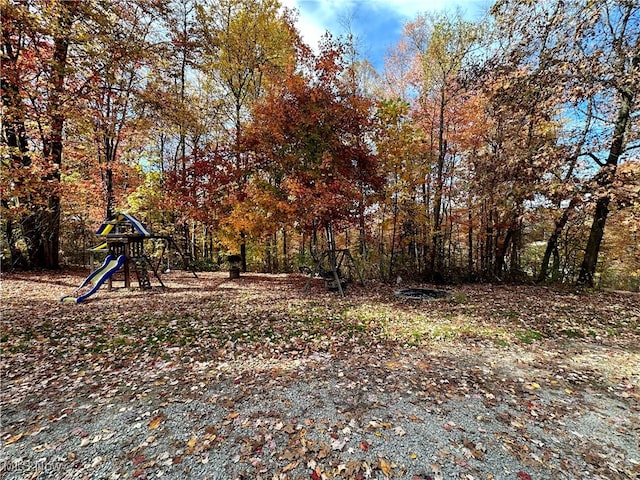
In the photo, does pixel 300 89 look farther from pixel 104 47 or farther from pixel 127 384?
pixel 127 384

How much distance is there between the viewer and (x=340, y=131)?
8852 millimetres

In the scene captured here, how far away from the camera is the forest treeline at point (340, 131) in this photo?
7203mm

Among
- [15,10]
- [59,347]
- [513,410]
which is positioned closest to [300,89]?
[15,10]

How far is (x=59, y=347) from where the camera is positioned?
14.4 ft

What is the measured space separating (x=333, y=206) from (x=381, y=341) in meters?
4.06

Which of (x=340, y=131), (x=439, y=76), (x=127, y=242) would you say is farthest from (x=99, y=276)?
(x=439, y=76)

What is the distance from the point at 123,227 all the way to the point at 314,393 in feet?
26.1

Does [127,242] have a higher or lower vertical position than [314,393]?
higher

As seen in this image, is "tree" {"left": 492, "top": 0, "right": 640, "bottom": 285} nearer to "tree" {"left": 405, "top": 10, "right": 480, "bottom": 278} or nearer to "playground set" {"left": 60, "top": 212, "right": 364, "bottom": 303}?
"tree" {"left": 405, "top": 10, "right": 480, "bottom": 278}

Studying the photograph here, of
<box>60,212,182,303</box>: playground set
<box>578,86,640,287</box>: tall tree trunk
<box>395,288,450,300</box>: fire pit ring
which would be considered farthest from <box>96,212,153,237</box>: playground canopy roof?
<box>578,86,640,287</box>: tall tree trunk

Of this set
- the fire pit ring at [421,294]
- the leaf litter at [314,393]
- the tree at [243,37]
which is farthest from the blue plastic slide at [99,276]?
the fire pit ring at [421,294]

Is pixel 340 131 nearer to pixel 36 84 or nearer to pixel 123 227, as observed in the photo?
pixel 123 227

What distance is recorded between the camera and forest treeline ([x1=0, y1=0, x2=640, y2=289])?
7203 millimetres

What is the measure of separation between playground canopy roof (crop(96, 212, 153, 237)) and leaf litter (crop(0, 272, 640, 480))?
2.32 m
